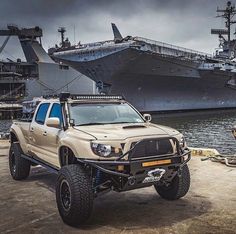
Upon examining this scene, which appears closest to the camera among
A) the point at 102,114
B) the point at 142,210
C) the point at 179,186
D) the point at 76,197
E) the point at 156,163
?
the point at 76,197

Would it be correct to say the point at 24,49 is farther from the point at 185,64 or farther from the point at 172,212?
the point at 172,212

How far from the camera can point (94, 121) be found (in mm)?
6023

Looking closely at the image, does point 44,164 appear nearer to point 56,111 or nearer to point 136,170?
point 56,111

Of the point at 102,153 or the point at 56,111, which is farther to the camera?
the point at 56,111

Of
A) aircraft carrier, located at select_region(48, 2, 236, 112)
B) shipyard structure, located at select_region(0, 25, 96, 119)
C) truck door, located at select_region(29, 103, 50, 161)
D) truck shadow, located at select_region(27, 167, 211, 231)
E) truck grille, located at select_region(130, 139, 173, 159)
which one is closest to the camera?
truck grille, located at select_region(130, 139, 173, 159)

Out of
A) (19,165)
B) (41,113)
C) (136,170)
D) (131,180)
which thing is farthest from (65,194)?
(19,165)

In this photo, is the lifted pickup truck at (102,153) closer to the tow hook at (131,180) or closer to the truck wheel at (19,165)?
the tow hook at (131,180)

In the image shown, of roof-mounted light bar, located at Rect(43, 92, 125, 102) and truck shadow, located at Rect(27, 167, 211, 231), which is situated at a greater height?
roof-mounted light bar, located at Rect(43, 92, 125, 102)

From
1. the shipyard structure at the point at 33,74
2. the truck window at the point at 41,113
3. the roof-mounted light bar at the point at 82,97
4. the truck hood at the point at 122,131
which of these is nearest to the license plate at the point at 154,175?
the truck hood at the point at 122,131

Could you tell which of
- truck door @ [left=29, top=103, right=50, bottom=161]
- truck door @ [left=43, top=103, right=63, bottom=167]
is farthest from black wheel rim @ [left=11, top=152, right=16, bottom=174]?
truck door @ [left=43, top=103, right=63, bottom=167]

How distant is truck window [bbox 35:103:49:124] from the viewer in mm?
6916

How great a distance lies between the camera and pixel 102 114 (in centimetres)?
626

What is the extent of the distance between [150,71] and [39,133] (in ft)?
112

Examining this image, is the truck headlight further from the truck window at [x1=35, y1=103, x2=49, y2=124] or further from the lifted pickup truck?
the truck window at [x1=35, y1=103, x2=49, y2=124]
